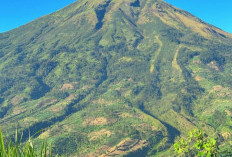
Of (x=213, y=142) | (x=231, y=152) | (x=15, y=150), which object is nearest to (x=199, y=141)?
(x=213, y=142)

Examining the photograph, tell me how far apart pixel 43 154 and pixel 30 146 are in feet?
3.17

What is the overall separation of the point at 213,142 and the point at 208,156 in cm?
116

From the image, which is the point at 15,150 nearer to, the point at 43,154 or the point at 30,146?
the point at 30,146

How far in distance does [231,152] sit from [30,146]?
1181 centimetres

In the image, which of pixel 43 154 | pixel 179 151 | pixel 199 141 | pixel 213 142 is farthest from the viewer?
pixel 179 151

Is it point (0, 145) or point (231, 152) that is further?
point (231, 152)

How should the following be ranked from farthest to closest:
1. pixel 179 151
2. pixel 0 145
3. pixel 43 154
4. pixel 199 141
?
pixel 179 151 < pixel 199 141 < pixel 43 154 < pixel 0 145

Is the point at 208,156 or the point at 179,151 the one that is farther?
the point at 179,151

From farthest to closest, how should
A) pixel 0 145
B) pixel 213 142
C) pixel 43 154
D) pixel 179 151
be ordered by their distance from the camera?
pixel 179 151, pixel 213 142, pixel 43 154, pixel 0 145

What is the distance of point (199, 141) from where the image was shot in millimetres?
15336

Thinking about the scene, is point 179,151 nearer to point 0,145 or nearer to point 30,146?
point 30,146

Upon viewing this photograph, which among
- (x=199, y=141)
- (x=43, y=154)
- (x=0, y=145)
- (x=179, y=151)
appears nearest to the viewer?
(x=0, y=145)

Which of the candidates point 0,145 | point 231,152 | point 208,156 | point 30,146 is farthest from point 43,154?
point 231,152

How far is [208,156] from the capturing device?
13.0 m
